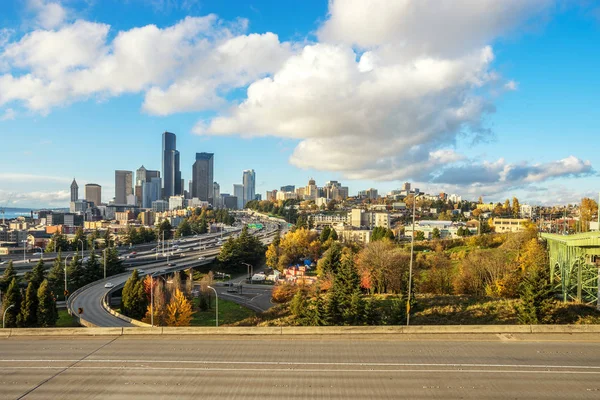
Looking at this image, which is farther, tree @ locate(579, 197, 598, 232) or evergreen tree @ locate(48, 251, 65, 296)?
tree @ locate(579, 197, 598, 232)

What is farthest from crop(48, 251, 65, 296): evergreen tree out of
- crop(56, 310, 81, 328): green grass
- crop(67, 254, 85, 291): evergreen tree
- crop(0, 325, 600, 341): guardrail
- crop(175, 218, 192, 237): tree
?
crop(175, 218, 192, 237): tree

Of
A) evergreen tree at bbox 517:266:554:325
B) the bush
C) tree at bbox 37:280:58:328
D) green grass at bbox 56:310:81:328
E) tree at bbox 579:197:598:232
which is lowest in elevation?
green grass at bbox 56:310:81:328

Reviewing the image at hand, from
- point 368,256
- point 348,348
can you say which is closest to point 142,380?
point 348,348

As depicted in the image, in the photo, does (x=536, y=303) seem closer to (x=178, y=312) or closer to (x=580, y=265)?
(x=580, y=265)

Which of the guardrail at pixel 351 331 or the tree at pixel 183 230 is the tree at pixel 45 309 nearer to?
the guardrail at pixel 351 331

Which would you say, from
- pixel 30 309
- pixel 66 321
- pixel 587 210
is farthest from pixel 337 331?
pixel 587 210

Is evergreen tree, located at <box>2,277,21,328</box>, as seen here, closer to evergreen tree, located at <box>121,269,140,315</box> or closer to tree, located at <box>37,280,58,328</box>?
tree, located at <box>37,280,58,328</box>
